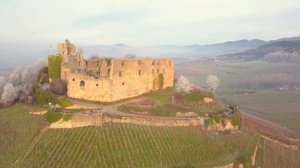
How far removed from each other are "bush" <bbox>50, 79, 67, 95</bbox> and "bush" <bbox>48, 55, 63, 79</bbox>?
1.58 metres

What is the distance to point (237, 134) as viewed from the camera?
57.7m

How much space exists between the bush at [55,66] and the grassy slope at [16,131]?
6.86 m

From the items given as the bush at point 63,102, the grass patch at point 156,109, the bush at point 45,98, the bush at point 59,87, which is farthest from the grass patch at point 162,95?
the bush at point 45,98

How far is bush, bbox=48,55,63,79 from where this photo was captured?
5972 centimetres

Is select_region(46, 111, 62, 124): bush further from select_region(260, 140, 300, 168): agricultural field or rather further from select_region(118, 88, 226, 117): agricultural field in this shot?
select_region(260, 140, 300, 168): agricultural field

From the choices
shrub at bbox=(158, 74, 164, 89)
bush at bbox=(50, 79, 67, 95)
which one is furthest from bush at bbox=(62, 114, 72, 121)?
shrub at bbox=(158, 74, 164, 89)

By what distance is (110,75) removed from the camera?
58.4 meters

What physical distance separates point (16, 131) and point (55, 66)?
12.4m

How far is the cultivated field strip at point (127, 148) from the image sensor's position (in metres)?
45.1

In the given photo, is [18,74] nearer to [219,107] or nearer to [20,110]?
[20,110]

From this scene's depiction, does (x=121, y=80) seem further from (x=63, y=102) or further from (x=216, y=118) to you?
(x=216, y=118)

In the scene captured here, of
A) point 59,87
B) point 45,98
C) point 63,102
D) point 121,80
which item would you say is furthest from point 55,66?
point 121,80

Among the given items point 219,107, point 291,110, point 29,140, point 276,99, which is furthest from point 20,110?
point 276,99

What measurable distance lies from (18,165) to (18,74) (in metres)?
23.0
